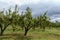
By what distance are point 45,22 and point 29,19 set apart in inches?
194

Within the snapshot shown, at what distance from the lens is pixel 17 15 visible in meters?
63.6

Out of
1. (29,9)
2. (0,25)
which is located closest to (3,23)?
(0,25)

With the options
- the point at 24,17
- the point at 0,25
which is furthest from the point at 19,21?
the point at 0,25

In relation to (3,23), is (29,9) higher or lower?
higher

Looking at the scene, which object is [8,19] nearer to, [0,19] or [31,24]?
[0,19]

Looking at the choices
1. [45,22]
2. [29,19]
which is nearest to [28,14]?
[29,19]

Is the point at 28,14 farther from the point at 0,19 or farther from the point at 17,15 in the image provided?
the point at 0,19

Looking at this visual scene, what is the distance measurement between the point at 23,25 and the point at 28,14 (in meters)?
3.59

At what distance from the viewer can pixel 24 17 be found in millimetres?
63094

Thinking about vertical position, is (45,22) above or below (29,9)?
below

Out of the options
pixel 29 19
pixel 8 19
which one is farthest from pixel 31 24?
pixel 8 19

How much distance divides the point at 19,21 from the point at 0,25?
19.0 ft

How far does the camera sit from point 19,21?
63094 millimetres

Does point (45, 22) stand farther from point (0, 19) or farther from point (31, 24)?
point (0, 19)
